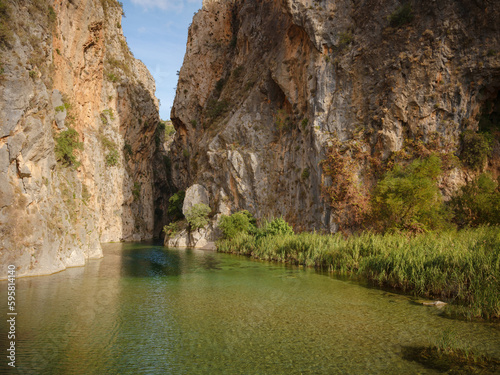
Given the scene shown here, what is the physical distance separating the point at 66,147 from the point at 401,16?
101 feet

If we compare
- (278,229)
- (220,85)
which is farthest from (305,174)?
(220,85)

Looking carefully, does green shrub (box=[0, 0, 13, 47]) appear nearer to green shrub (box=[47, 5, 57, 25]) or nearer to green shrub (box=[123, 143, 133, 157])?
green shrub (box=[47, 5, 57, 25])

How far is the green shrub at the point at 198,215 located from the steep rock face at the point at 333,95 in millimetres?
2108

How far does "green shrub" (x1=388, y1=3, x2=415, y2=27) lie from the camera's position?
3117 centimetres

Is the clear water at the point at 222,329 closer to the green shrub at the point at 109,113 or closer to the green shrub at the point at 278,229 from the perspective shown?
the green shrub at the point at 278,229

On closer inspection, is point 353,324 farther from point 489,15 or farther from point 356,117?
point 489,15

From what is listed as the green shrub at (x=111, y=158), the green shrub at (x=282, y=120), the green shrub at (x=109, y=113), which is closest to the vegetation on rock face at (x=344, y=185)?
the green shrub at (x=282, y=120)

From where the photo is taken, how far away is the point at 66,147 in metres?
25.2

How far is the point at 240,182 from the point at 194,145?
56.7 ft

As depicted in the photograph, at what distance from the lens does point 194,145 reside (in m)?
57.4

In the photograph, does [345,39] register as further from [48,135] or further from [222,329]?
[222,329]

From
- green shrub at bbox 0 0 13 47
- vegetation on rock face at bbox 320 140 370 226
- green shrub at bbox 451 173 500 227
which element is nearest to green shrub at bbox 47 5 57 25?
green shrub at bbox 0 0 13 47

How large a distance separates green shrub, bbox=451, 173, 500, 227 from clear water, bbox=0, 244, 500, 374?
40.0 ft

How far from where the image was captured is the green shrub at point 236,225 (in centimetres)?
3744
